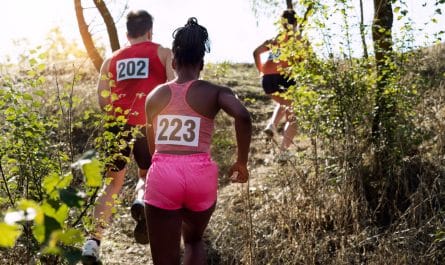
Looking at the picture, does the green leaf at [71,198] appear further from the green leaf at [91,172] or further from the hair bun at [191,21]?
the hair bun at [191,21]

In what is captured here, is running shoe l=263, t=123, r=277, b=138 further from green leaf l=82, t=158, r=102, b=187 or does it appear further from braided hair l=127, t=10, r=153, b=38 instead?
green leaf l=82, t=158, r=102, b=187

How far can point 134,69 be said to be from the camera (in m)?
4.04

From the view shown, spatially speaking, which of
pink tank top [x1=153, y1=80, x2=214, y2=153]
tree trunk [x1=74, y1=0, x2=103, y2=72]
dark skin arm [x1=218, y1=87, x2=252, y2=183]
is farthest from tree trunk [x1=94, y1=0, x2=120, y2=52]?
dark skin arm [x1=218, y1=87, x2=252, y2=183]

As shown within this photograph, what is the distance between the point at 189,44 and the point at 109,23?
4010 mm

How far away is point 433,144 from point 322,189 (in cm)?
154

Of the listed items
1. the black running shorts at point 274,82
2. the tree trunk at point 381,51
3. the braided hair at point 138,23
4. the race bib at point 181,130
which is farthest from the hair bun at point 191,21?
the black running shorts at point 274,82

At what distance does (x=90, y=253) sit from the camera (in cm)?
334

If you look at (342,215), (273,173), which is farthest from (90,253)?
(273,173)

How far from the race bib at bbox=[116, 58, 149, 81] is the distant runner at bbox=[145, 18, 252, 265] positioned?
3.90 ft

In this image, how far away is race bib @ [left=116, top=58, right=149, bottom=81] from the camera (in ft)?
13.2

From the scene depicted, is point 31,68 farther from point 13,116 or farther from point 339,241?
point 339,241

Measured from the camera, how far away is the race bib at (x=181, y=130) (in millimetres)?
2758

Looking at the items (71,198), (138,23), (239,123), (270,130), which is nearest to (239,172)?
(239,123)

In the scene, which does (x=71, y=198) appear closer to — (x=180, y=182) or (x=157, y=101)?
(x=180, y=182)
